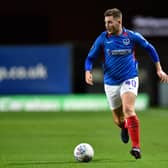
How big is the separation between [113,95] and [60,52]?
43.0 ft

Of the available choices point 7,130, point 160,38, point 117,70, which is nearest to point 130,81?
point 117,70

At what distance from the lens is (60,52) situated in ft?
82.3

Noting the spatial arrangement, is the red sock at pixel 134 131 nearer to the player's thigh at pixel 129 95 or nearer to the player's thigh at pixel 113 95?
the player's thigh at pixel 129 95

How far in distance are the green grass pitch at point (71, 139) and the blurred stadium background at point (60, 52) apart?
1475mm

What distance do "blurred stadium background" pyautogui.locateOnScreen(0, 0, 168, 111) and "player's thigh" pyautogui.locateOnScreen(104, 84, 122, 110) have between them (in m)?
12.4

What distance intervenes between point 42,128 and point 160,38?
389 inches

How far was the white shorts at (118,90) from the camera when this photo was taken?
11.6 meters

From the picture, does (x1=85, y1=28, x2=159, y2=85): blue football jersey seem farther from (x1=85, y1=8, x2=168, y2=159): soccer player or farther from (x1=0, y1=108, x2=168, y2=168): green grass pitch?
(x1=0, y1=108, x2=168, y2=168): green grass pitch

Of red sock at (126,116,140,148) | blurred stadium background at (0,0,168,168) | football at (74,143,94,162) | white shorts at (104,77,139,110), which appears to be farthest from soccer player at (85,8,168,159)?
blurred stadium background at (0,0,168,168)

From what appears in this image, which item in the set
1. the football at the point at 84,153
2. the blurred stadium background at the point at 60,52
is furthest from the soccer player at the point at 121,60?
the blurred stadium background at the point at 60,52

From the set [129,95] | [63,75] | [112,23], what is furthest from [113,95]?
[63,75]

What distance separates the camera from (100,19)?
2792 cm

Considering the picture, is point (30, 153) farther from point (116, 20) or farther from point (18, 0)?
point (18, 0)

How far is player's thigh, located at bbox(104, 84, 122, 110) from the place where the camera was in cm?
1200
